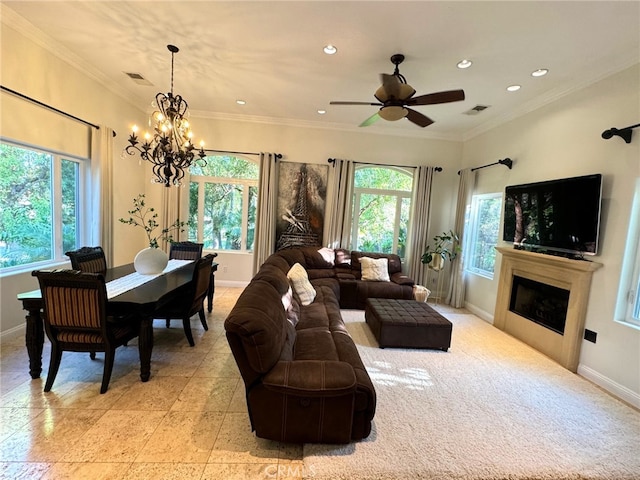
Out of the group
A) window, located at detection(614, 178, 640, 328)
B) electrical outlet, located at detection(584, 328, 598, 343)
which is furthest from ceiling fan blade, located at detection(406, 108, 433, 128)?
electrical outlet, located at detection(584, 328, 598, 343)

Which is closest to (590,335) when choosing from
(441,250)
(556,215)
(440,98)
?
(556,215)

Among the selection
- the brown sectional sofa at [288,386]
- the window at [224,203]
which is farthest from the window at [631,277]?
the window at [224,203]

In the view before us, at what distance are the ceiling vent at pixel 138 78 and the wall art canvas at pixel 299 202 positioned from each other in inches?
94.9

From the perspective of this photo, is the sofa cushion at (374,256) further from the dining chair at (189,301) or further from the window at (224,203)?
the dining chair at (189,301)

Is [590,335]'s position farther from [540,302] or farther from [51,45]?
[51,45]

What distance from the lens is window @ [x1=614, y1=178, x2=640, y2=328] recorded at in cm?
269

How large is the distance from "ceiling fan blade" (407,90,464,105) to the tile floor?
312cm

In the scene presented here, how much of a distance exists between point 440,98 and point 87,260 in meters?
4.02

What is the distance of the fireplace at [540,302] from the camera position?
3385 millimetres

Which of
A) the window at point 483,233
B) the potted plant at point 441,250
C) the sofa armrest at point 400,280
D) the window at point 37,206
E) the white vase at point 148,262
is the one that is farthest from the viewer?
the potted plant at point 441,250

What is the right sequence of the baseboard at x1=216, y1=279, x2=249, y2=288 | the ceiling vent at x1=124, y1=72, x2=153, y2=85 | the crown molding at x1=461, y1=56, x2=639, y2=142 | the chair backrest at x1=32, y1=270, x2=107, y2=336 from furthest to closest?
the baseboard at x1=216, y1=279, x2=249, y2=288 < the ceiling vent at x1=124, y1=72, x2=153, y2=85 < the crown molding at x1=461, y1=56, x2=639, y2=142 < the chair backrest at x1=32, y1=270, x2=107, y2=336

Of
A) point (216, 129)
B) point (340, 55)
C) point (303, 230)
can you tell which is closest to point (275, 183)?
point (303, 230)

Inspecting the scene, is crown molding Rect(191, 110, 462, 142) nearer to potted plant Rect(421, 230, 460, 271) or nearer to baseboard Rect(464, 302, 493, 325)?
potted plant Rect(421, 230, 460, 271)

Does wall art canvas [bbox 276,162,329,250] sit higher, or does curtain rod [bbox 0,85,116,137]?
curtain rod [bbox 0,85,116,137]
